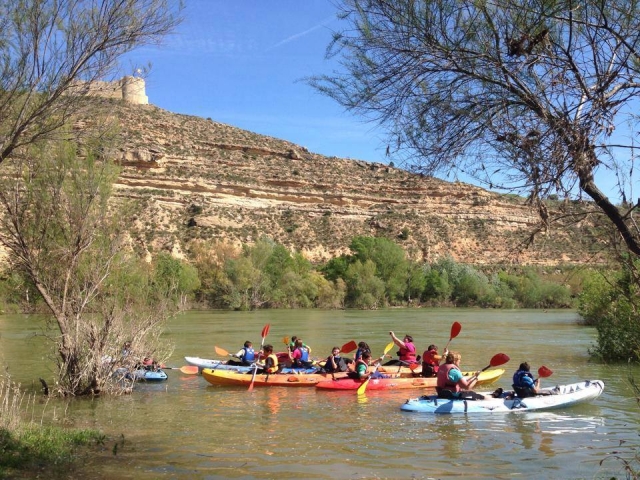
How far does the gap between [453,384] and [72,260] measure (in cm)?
704

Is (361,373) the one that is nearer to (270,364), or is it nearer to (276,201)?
(270,364)

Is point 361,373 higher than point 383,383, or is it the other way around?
point 361,373

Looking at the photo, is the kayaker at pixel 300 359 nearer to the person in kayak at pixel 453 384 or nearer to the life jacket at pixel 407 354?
the life jacket at pixel 407 354

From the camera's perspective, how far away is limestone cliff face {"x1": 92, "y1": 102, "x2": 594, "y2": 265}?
61250 millimetres

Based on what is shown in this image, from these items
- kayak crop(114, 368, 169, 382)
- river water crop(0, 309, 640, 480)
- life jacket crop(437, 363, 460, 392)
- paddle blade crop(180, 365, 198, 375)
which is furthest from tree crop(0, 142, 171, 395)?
life jacket crop(437, 363, 460, 392)

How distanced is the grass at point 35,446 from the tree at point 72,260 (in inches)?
112

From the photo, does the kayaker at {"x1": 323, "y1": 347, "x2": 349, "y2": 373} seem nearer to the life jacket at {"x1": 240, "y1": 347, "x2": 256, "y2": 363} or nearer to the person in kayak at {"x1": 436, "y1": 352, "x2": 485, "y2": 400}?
the life jacket at {"x1": 240, "y1": 347, "x2": 256, "y2": 363}

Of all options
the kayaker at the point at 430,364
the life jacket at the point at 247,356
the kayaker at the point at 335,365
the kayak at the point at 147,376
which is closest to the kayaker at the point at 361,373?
the kayaker at the point at 335,365

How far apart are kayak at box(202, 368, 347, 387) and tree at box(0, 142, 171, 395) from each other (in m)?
2.97

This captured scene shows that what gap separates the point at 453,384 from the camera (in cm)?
1162

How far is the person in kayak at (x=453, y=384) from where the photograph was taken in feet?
37.5

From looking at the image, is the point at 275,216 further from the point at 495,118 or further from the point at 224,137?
the point at 495,118

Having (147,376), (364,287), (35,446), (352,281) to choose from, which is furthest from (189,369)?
(352,281)

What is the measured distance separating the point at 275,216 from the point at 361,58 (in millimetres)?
62524
